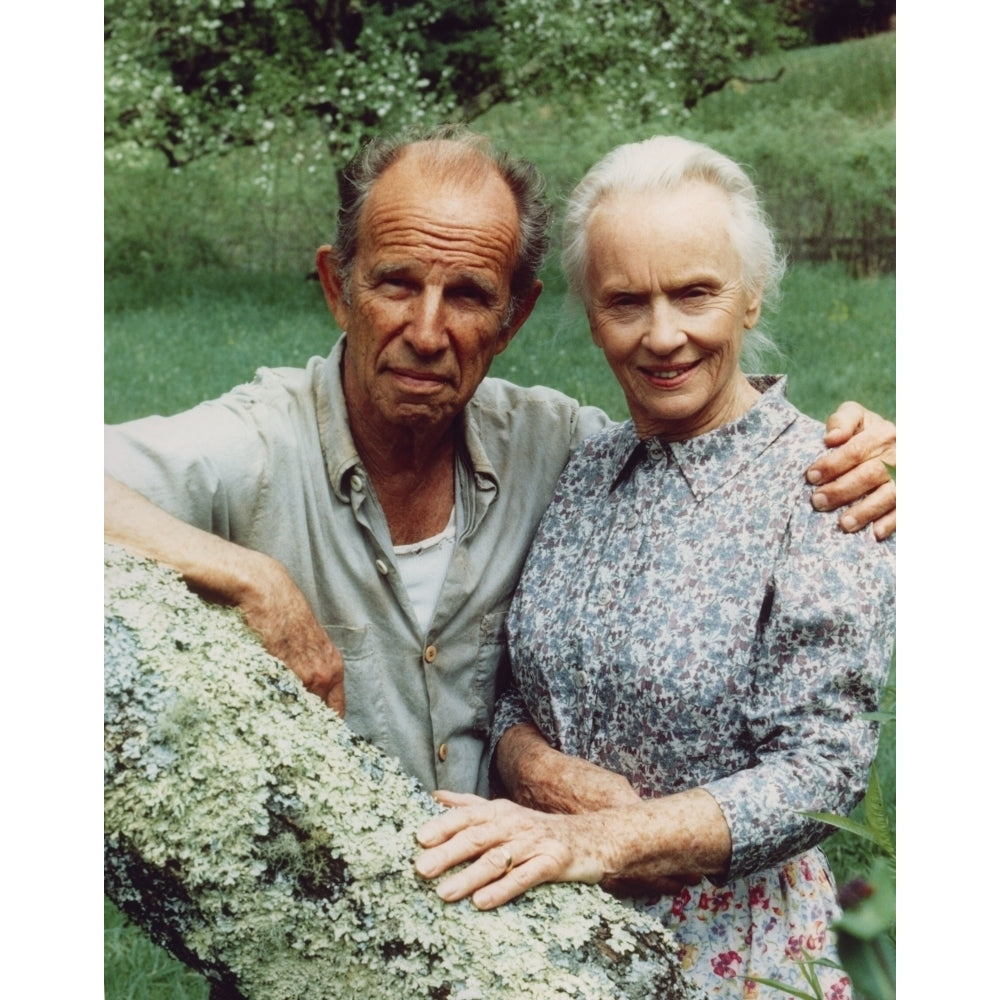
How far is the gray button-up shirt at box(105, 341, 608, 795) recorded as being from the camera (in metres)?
1.96

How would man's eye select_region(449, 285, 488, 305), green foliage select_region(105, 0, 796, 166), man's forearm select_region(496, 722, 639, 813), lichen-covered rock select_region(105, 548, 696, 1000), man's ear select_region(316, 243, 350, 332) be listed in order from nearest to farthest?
lichen-covered rock select_region(105, 548, 696, 1000) < man's forearm select_region(496, 722, 639, 813) < man's eye select_region(449, 285, 488, 305) < man's ear select_region(316, 243, 350, 332) < green foliage select_region(105, 0, 796, 166)

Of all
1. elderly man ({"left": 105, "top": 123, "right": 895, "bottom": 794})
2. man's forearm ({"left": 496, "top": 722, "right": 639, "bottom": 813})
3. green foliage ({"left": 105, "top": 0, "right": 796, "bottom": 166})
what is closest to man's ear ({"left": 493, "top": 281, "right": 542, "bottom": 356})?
elderly man ({"left": 105, "top": 123, "right": 895, "bottom": 794})

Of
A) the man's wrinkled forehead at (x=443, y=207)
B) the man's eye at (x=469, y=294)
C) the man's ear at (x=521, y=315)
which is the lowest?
the man's ear at (x=521, y=315)

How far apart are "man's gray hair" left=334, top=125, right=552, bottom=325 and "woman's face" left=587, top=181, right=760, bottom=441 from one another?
7.1 inches

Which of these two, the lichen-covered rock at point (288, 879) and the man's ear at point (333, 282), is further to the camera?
the man's ear at point (333, 282)

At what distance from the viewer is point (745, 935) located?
1.90 metres

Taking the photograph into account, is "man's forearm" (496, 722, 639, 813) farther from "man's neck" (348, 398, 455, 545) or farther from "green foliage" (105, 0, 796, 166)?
"green foliage" (105, 0, 796, 166)

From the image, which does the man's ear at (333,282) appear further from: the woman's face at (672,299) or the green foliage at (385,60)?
the green foliage at (385,60)

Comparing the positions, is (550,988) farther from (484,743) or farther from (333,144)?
(333,144)

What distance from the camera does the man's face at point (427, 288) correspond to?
1.97 m

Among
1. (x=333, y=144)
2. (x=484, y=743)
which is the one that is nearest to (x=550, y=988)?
(x=484, y=743)

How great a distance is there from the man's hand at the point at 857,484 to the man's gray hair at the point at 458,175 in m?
0.59

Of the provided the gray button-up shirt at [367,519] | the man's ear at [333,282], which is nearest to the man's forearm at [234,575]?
the gray button-up shirt at [367,519]

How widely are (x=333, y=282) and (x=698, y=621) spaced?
2.77 ft
